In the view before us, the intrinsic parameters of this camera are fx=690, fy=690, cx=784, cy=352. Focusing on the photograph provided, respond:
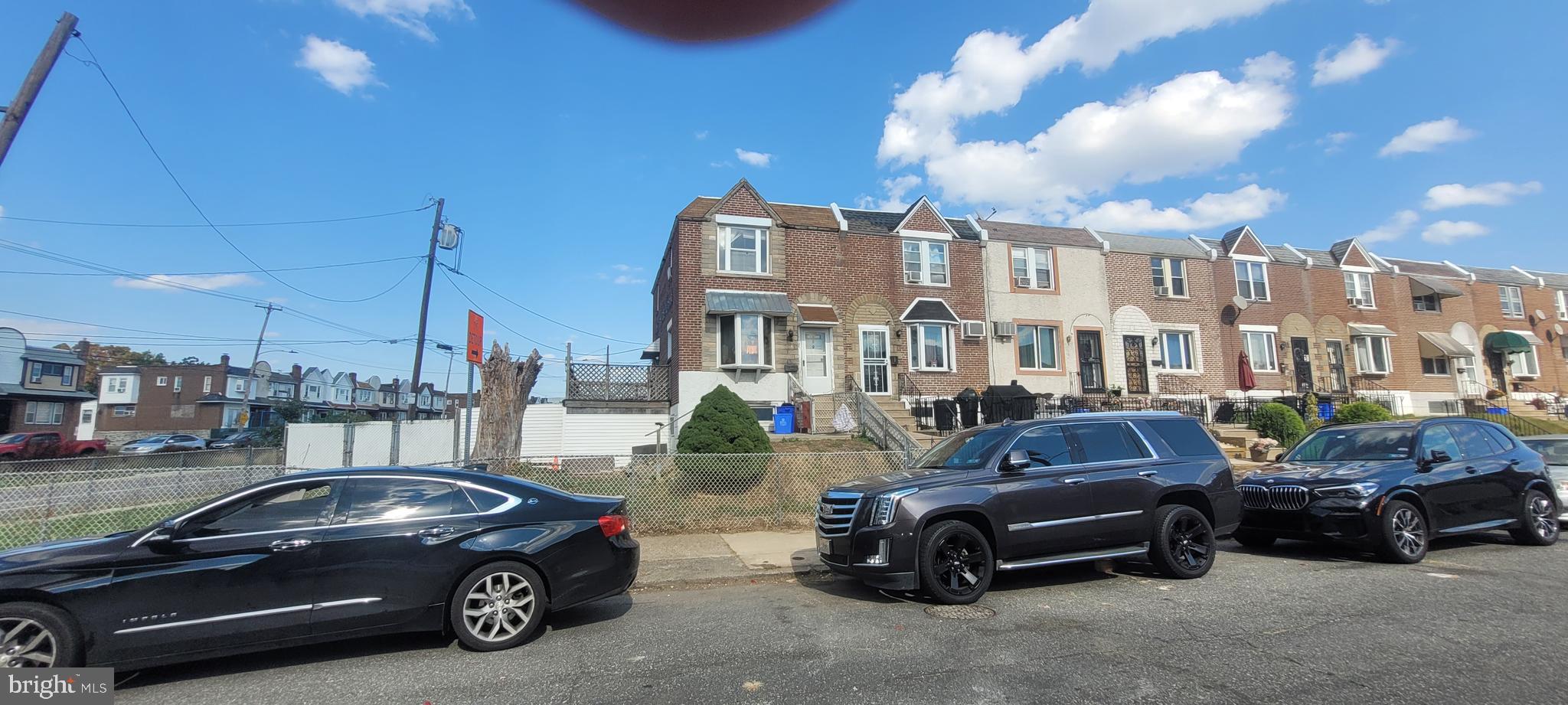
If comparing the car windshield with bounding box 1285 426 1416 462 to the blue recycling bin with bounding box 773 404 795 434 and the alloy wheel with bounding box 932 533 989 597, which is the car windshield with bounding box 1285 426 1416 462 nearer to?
the alloy wheel with bounding box 932 533 989 597

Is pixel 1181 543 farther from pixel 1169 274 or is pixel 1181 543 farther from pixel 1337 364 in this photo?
pixel 1337 364

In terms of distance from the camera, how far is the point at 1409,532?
24.0 feet

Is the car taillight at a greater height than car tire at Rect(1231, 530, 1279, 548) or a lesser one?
greater

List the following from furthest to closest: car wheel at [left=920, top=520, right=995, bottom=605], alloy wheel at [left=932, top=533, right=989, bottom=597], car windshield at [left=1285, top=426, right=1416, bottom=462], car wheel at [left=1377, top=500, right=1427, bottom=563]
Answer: car windshield at [left=1285, top=426, right=1416, bottom=462] < car wheel at [left=1377, top=500, right=1427, bottom=563] < alloy wheel at [left=932, top=533, right=989, bottom=597] < car wheel at [left=920, top=520, right=995, bottom=605]

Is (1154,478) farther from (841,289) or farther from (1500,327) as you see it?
(1500,327)

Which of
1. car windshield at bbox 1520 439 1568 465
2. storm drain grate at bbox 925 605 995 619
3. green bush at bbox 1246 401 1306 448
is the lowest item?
storm drain grate at bbox 925 605 995 619

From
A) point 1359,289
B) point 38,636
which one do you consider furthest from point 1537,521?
point 1359,289

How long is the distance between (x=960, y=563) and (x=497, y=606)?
3.85 meters

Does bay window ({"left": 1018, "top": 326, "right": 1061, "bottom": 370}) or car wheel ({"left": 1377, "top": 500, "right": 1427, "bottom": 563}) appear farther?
bay window ({"left": 1018, "top": 326, "right": 1061, "bottom": 370})

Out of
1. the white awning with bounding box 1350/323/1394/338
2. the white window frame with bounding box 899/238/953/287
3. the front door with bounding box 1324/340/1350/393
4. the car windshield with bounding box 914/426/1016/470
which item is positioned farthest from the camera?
the white awning with bounding box 1350/323/1394/338

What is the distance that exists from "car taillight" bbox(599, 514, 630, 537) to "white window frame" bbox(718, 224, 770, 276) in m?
15.5

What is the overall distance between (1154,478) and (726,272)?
606 inches

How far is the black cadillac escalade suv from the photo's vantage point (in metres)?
6.07
